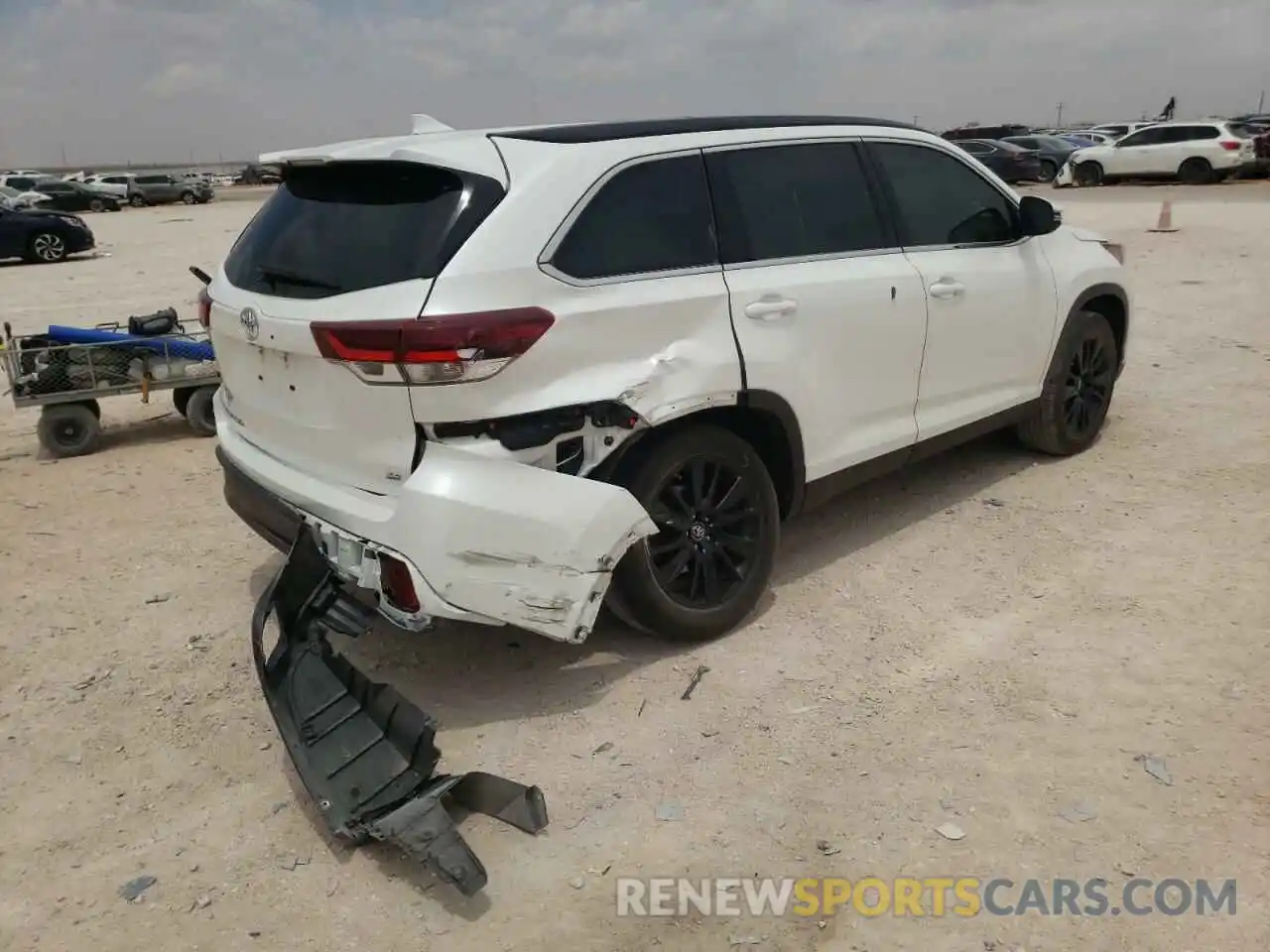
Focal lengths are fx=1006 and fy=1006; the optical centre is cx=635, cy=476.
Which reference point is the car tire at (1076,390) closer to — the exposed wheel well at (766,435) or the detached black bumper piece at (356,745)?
the exposed wheel well at (766,435)

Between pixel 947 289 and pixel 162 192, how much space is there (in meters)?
46.0

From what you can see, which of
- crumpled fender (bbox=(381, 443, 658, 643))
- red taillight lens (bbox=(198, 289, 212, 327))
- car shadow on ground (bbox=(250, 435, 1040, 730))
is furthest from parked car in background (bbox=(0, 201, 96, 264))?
crumpled fender (bbox=(381, 443, 658, 643))

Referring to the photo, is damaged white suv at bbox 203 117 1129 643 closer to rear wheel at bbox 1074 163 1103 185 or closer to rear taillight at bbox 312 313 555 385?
rear taillight at bbox 312 313 555 385

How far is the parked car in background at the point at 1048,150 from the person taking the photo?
2998cm

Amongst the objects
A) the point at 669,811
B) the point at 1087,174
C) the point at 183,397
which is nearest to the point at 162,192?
the point at 1087,174

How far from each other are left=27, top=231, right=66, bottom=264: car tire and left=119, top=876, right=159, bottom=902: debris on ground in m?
20.9

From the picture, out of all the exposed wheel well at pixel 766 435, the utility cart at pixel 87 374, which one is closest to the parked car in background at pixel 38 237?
the utility cart at pixel 87 374

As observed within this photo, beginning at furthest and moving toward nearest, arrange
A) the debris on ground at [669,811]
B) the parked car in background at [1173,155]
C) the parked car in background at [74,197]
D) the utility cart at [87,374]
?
the parked car in background at [74,197] < the parked car in background at [1173,155] < the utility cart at [87,374] < the debris on ground at [669,811]

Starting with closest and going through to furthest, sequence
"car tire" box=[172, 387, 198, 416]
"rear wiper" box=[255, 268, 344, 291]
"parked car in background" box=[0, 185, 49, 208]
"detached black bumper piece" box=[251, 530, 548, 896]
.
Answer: "detached black bumper piece" box=[251, 530, 548, 896] → "rear wiper" box=[255, 268, 344, 291] → "car tire" box=[172, 387, 198, 416] → "parked car in background" box=[0, 185, 49, 208]

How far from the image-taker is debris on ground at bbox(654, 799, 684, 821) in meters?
2.93

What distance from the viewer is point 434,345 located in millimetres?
2979

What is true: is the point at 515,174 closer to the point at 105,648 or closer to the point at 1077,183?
the point at 105,648

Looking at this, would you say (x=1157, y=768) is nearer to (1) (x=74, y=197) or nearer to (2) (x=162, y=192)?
(1) (x=74, y=197)

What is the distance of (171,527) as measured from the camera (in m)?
5.27
